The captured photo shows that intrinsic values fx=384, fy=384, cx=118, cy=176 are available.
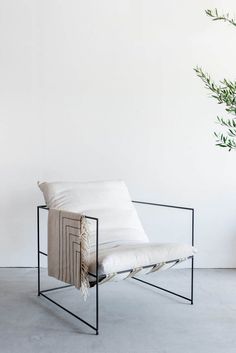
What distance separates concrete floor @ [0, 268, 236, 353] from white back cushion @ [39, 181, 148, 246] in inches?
17.7

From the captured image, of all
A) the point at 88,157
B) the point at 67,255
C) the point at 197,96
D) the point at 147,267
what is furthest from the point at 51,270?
the point at 197,96

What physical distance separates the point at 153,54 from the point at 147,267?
6.68 feet

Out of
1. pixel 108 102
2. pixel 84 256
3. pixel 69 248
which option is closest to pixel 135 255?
pixel 84 256

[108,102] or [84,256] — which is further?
[108,102]

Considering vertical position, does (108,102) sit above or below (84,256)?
above

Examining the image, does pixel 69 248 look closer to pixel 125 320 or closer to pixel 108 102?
pixel 125 320

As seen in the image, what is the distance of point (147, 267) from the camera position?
231 centimetres

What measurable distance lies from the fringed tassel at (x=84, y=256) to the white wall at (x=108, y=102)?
1.29 meters

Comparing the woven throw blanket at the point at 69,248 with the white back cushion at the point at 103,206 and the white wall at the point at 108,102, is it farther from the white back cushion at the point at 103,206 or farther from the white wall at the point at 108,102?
the white wall at the point at 108,102

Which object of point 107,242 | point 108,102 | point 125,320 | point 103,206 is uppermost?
point 108,102

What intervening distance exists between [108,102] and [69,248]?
63.5 inches

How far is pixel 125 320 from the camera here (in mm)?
2348

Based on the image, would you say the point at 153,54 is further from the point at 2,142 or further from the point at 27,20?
the point at 2,142

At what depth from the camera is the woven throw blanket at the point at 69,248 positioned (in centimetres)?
222
